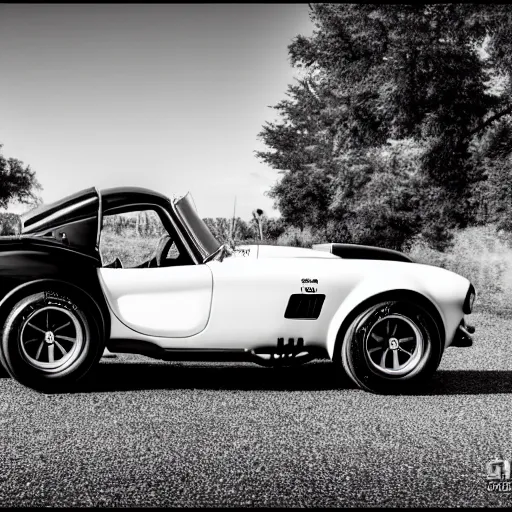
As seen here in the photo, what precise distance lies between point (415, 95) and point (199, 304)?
18.4m

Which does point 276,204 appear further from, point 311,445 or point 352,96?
point 311,445

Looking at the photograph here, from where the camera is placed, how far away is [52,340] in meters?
5.24

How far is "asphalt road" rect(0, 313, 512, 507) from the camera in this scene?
11.1ft

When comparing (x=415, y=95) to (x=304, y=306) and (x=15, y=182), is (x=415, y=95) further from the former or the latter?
(x=15, y=182)

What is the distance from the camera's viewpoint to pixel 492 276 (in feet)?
59.5

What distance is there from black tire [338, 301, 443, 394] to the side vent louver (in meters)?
0.28

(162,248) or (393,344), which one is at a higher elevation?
(162,248)

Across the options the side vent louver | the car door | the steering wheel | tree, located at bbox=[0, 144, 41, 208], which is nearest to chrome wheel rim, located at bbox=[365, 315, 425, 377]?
the side vent louver

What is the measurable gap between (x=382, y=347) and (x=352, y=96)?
19.9 metres

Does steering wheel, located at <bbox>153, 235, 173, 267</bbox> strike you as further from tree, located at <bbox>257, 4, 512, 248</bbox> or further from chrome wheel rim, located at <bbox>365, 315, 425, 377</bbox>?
tree, located at <bbox>257, 4, 512, 248</bbox>

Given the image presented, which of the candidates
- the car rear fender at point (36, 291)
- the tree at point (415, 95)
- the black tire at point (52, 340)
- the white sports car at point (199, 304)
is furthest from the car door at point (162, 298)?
the tree at point (415, 95)

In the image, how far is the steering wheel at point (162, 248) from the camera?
5953 millimetres

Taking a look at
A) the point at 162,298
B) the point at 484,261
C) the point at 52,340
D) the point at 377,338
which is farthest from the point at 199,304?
the point at 484,261

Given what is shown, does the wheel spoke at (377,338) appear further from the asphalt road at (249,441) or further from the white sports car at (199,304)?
the asphalt road at (249,441)
